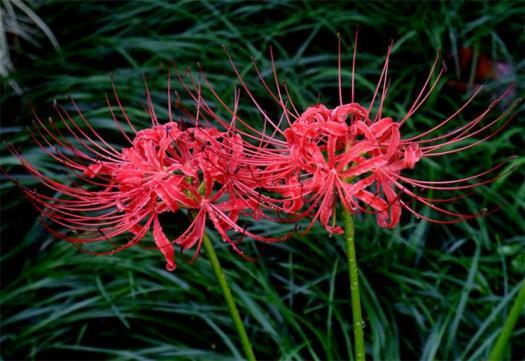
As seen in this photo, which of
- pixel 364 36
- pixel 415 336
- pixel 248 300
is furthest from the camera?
pixel 364 36

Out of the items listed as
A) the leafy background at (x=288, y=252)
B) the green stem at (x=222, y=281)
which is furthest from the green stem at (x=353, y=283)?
the leafy background at (x=288, y=252)

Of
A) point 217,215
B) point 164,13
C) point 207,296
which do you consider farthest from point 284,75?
point 217,215

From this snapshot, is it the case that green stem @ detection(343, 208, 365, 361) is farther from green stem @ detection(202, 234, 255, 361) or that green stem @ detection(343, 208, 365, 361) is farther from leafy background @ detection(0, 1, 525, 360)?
leafy background @ detection(0, 1, 525, 360)

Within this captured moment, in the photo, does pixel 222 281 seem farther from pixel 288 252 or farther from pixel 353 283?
pixel 288 252

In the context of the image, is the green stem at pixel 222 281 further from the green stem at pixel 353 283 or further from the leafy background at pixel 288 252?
the leafy background at pixel 288 252

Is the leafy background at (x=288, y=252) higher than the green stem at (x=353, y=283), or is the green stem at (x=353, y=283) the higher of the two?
the leafy background at (x=288, y=252)

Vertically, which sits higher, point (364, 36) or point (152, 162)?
point (364, 36)

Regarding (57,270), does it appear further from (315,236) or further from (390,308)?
(390,308)

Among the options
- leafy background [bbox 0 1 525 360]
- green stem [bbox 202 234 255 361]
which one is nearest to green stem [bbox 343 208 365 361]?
green stem [bbox 202 234 255 361]

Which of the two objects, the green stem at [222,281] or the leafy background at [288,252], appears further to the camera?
the leafy background at [288,252]
